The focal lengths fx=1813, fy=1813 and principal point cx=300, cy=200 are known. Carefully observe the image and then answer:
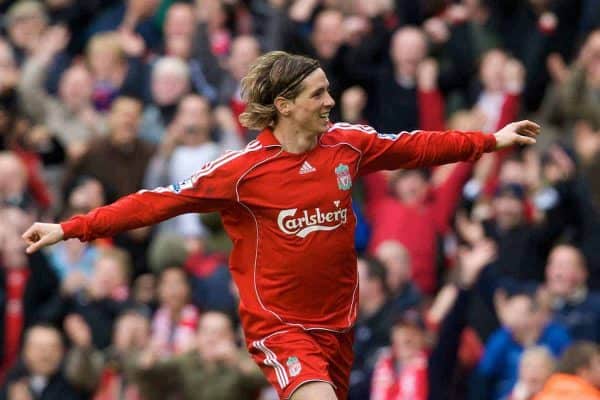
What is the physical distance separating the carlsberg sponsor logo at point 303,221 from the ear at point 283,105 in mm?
451

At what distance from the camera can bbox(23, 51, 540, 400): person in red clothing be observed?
830cm

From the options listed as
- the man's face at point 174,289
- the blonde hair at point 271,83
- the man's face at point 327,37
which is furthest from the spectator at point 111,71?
the blonde hair at point 271,83

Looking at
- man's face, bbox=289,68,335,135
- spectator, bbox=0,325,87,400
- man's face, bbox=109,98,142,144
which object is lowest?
spectator, bbox=0,325,87,400

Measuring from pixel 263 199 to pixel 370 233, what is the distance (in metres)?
5.10

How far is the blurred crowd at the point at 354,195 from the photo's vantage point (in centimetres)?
1138

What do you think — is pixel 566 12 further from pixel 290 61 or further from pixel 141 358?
pixel 290 61

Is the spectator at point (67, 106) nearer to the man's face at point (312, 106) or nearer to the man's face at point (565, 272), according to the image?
the man's face at point (565, 272)

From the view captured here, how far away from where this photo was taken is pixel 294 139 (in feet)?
27.6

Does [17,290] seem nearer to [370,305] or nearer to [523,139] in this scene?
[370,305]

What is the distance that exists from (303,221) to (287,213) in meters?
0.08

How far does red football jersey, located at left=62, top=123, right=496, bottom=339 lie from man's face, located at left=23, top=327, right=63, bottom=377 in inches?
174

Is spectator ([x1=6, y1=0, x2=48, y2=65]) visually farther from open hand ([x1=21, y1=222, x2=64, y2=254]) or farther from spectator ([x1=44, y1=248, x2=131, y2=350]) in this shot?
open hand ([x1=21, y1=222, x2=64, y2=254])

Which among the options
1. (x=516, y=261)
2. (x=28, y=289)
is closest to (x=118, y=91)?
(x=28, y=289)

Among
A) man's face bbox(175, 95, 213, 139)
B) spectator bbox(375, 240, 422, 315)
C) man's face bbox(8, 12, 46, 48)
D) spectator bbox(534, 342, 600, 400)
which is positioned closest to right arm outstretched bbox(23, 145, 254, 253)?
spectator bbox(534, 342, 600, 400)
